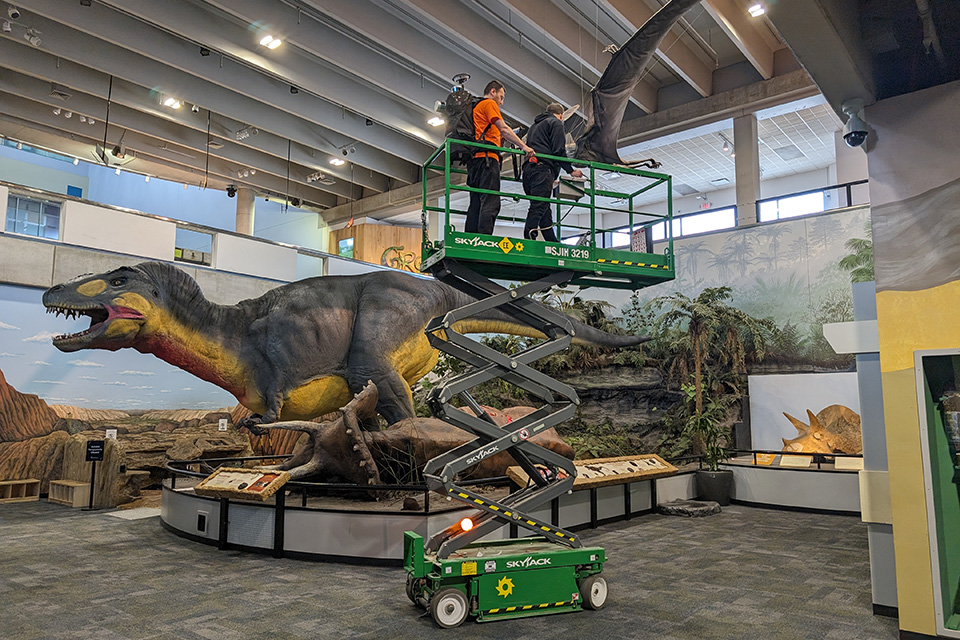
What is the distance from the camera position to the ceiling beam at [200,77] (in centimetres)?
1084

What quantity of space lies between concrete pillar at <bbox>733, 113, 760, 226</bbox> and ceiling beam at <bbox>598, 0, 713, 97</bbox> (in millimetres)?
1023

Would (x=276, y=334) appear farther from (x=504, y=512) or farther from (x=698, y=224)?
(x=698, y=224)

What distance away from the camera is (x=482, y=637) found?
4.29m

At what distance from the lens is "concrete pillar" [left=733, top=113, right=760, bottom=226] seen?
44.7ft

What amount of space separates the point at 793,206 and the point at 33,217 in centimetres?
1412

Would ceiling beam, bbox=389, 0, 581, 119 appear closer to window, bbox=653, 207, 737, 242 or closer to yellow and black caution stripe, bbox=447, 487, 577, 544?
window, bbox=653, 207, 737, 242

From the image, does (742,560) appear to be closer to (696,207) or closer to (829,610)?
(829,610)

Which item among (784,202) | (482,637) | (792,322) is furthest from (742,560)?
(784,202)

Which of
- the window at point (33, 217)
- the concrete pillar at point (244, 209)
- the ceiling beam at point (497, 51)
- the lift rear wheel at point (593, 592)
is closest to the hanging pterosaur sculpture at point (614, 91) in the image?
the lift rear wheel at point (593, 592)

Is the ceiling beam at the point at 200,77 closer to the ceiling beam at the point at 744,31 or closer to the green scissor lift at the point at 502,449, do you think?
the ceiling beam at the point at 744,31

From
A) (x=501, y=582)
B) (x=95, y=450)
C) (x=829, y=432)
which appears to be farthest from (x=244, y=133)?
(x=829, y=432)

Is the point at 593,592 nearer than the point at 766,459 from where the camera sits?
Yes

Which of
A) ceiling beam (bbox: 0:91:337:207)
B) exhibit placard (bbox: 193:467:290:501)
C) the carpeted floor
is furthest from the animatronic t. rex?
ceiling beam (bbox: 0:91:337:207)

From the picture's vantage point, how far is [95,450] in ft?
31.5
